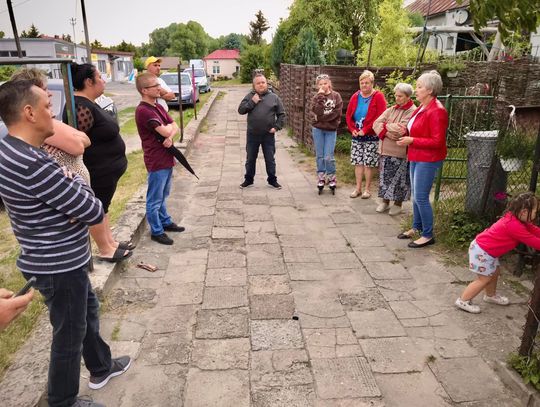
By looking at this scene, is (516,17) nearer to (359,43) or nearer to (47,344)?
(47,344)

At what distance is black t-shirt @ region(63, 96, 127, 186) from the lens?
140 inches

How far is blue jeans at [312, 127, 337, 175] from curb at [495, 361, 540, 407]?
160 inches

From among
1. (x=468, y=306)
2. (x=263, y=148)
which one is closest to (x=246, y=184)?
(x=263, y=148)

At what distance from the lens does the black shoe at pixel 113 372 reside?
2672 mm

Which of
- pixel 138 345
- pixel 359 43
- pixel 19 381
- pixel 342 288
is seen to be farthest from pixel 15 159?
pixel 359 43

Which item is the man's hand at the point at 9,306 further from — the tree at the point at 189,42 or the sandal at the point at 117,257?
the tree at the point at 189,42

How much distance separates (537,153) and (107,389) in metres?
3.68

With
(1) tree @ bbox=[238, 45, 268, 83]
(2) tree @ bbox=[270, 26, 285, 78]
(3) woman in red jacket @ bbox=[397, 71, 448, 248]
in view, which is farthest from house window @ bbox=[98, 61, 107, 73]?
(3) woman in red jacket @ bbox=[397, 71, 448, 248]

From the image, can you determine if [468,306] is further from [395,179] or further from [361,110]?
[361,110]

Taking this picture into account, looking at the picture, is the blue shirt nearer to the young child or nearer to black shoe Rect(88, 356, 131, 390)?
the young child

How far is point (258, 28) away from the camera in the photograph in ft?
231

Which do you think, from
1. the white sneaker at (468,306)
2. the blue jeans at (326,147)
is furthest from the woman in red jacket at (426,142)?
the blue jeans at (326,147)

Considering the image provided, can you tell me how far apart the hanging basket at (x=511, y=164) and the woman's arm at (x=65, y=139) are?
3.63 meters

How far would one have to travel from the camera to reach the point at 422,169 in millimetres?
4547
